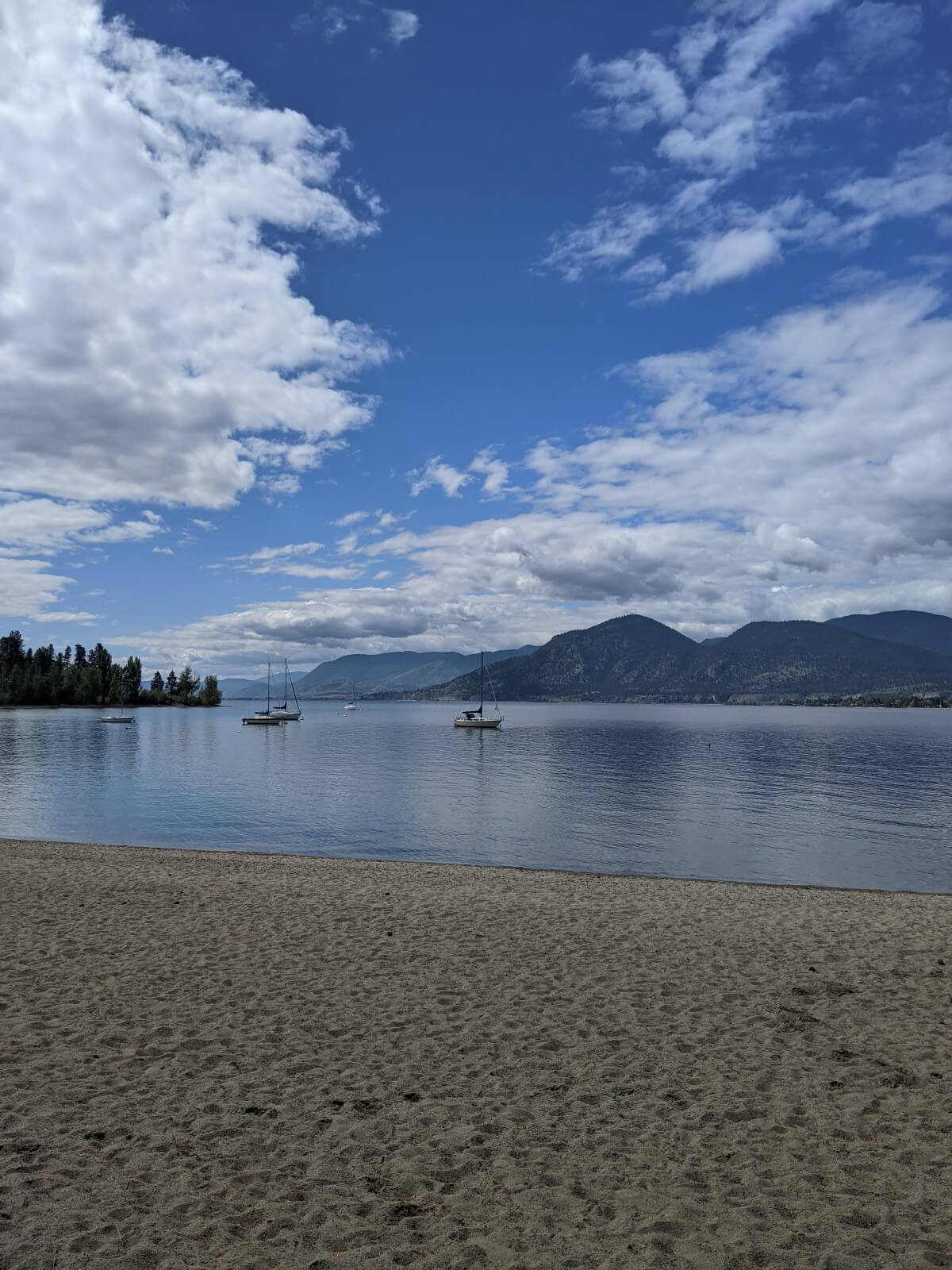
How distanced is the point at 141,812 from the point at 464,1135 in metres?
35.8

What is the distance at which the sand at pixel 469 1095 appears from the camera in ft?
19.1

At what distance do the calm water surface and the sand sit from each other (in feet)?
44.1

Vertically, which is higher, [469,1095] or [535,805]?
[469,1095]

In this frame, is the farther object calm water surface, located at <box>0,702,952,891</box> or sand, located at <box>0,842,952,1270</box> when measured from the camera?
calm water surface, located at <box>0,702,952,891</box>

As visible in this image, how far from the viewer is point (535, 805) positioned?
42.2 meters

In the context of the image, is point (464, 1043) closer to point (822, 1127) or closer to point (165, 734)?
point (822, 1127)

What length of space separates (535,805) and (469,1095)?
34613 millimetres

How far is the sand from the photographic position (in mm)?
5812

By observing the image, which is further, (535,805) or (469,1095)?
(535,805)

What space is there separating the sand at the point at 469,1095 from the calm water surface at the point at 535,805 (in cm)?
1345

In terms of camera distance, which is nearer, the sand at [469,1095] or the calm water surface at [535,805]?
the sand at [469,1095]

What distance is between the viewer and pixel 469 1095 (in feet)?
26.3

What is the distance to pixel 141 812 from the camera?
38.5 metres

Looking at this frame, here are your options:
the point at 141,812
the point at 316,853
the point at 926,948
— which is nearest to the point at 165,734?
the point at 141,812
